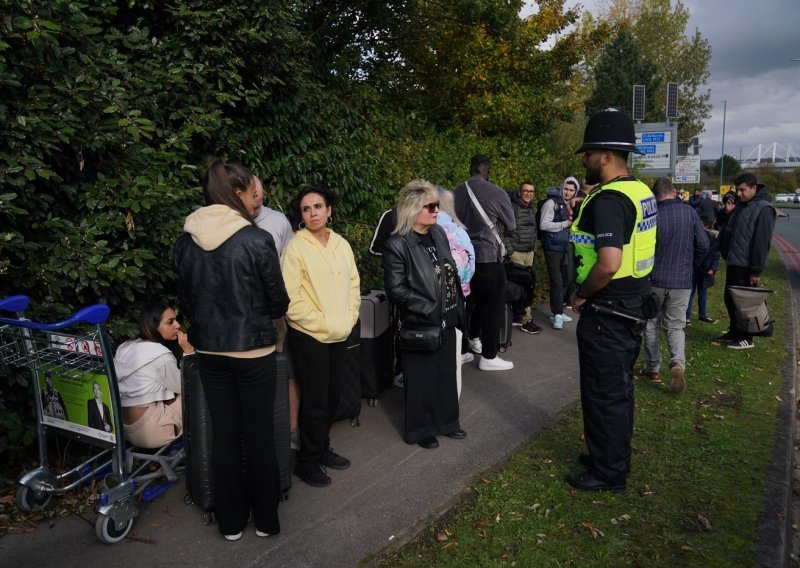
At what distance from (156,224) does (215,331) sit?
5.70ft

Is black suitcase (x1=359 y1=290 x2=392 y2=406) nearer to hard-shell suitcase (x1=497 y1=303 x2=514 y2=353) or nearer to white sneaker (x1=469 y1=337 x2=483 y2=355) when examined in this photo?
white sneaker (x1=469 y1=337 x2=483 y2=355)

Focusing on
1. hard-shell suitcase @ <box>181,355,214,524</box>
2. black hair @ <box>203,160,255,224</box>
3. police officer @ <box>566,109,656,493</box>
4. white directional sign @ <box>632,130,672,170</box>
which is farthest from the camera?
white directional sign @ <box>632,130,672,170</box>

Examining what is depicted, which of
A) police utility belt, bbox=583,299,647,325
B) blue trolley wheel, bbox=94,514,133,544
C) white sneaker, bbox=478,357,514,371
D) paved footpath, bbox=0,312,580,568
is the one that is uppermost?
police utility belt, bbox=583,299,647,325

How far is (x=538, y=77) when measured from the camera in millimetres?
14344

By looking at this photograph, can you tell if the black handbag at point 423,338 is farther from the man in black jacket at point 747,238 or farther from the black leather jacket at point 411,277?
the man in black jacket at point 747,238

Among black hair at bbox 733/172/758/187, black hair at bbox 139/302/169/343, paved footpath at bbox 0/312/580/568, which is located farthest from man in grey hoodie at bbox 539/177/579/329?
black hair at bbox 139/302/169/343

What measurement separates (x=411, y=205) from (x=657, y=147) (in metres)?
18.4

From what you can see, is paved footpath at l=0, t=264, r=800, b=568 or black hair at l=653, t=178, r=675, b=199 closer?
paved footpath at l=0, t=264, r=800, b=568

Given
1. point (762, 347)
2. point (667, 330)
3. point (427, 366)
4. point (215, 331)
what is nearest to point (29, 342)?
point (215, 331)

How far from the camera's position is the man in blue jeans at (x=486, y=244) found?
20.1 feet

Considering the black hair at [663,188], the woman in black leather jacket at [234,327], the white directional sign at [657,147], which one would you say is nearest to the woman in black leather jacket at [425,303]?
the woman in black leather jacket at [234,327]

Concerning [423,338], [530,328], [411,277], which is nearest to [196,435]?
[423,338]

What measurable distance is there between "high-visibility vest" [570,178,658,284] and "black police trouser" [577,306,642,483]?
0.91 feet

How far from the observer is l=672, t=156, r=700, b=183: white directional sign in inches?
1016
